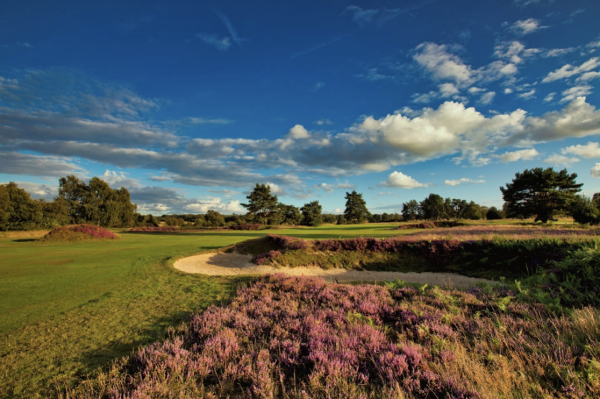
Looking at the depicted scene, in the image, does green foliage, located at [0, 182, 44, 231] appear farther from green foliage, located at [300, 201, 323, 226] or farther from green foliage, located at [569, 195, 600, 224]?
green foliage, located at [569, 195, 600, 224]

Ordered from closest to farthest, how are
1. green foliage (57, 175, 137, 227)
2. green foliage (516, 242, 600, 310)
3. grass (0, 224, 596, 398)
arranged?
grass (0, 224, 596, 398), green foliage (516, 242, 600, 310), green foliage (57, 175, 137, 227)

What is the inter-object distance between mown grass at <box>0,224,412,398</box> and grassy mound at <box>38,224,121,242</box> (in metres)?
19.8

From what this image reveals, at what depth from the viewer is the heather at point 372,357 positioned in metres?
3.14

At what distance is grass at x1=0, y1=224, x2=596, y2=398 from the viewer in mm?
4121

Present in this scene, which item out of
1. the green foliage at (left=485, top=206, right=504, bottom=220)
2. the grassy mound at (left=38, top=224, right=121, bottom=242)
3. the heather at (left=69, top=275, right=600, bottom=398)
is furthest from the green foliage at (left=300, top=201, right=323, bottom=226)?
the heather at (left=69, top=275, right=600, bottom=398)

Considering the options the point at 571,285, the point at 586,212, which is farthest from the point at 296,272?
the point at 586,212

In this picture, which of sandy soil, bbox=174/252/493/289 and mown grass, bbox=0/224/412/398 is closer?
mown grass, bbox=0/224/412/398

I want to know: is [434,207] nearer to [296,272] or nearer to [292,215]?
[292,215]

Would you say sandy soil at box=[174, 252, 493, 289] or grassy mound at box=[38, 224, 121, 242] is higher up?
grassy mound at box=[38, 224, 121, 242]

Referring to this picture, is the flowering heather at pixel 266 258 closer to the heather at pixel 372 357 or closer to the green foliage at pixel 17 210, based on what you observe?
the heather at pixel 372 357

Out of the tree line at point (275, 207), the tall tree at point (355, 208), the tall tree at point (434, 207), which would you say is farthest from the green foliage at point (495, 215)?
the tall tree at point (355, 208)

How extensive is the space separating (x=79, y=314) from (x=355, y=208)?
93.6m

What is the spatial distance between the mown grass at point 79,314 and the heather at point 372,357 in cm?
92

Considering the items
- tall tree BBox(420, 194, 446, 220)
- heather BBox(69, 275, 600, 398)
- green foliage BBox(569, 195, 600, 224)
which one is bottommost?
heather BBox(69, 275, 600, 398)
